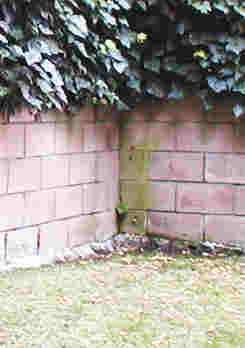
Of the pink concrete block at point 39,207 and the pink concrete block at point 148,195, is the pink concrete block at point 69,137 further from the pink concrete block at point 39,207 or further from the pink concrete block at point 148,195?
the pink concrete block at point 148,195

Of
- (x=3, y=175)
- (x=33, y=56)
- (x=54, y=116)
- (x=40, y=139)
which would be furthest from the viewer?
(x=54, y=116)

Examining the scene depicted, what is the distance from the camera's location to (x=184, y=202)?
4.79m

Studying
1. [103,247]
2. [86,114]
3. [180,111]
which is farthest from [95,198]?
[180,111]

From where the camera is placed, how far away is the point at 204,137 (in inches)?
186

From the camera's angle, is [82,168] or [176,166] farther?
[176,166]

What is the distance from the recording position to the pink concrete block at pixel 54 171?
4.21 metres

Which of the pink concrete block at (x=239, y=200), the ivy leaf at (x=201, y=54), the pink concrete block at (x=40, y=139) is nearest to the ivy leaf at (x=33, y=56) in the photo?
the pink concrete block at (x=40, y=139)

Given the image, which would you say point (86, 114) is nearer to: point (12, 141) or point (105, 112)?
point (105, 112)

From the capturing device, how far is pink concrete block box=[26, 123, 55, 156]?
4052mm

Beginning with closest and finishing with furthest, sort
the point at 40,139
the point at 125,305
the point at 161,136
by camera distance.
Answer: the point at 125,305 → the point at 40,139 → the point at 161,136

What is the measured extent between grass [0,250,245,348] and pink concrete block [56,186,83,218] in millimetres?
383

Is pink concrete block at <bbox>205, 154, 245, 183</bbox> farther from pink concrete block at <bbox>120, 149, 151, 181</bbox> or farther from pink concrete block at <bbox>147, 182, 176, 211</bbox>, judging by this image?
pink concrete block at <bbox>120, 149, 151, 181</bbox>

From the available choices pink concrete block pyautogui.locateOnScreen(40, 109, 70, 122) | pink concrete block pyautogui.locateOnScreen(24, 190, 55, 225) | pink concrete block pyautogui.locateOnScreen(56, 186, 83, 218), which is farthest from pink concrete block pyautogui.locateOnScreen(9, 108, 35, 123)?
pink concrete block pyautogui.locateOnScreen(56, 186, 83, 218)

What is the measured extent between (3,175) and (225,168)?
1.63 m
